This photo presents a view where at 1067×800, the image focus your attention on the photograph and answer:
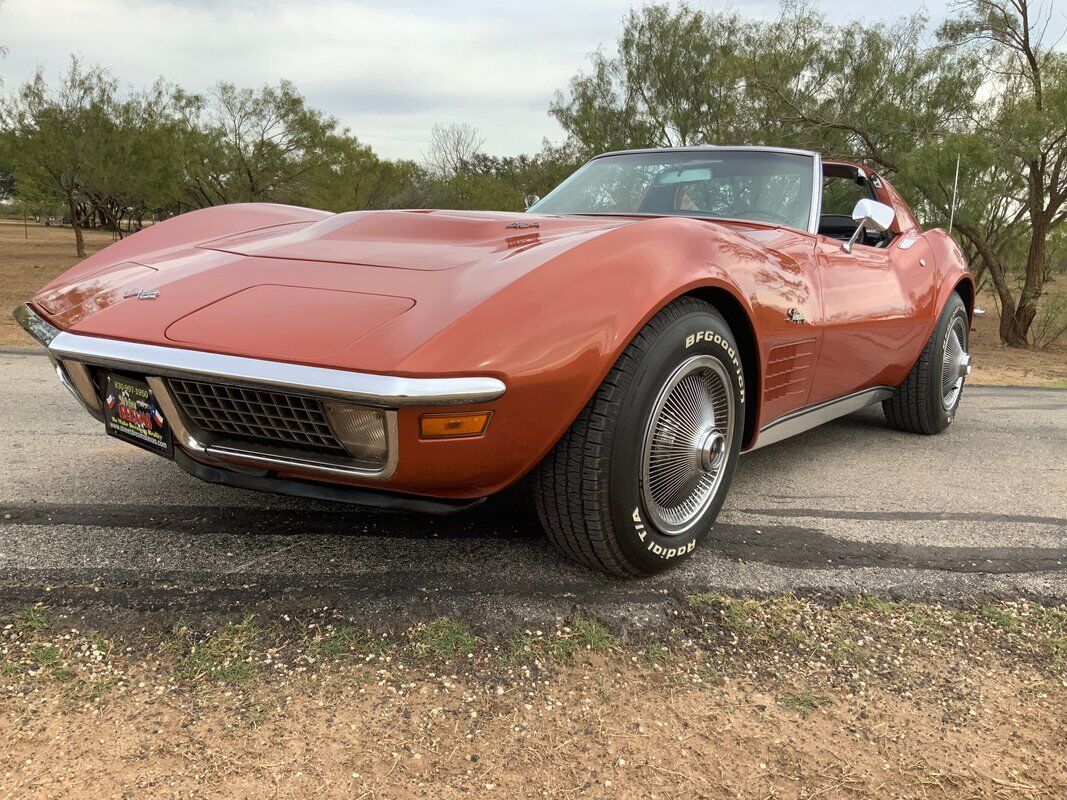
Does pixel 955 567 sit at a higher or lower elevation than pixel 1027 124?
lower

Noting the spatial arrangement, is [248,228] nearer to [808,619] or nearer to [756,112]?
[808,619]

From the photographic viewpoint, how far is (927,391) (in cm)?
415

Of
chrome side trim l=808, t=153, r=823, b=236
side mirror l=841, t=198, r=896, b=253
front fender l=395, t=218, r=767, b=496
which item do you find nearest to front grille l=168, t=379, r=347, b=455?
front fender l=395, t=218, r=767, b=496

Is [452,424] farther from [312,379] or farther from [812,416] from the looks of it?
[812,416]

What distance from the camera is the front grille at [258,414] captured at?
1.88m

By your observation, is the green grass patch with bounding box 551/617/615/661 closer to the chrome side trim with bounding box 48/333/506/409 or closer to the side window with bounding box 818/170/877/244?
the chrome side trim with bounding box 48/333/506/409

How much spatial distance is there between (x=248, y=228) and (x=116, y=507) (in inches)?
42.6

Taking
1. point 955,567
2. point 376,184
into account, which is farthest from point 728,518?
point 376,184

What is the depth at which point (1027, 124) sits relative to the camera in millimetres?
12875

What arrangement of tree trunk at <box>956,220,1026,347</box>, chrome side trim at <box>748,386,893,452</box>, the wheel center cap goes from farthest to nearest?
1. tree trunk at <box>956,220,1026,347</box>
2. chrome side trim at <box>748,386,893,452</box>
3. the wheel center cap

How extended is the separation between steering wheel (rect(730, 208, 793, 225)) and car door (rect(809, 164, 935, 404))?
0.54 feet

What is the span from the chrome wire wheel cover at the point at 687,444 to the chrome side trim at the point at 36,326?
65.6 inches

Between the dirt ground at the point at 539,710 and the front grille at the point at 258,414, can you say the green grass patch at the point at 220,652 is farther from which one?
the front grille at the point at 258,414

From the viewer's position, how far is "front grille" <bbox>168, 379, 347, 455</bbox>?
1.88 meters
